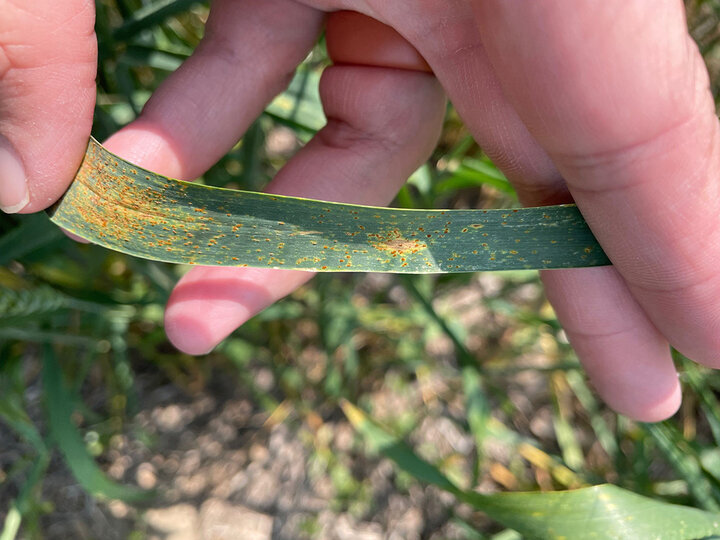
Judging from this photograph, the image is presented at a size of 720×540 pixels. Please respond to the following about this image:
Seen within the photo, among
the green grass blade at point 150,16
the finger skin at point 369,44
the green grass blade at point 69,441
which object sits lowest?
the green grass blade at point 69,441

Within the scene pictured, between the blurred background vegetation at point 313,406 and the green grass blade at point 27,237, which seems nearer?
the green grass blade at point 27,237

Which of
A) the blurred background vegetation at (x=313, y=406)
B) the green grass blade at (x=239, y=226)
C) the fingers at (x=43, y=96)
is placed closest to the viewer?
the fingers at (x=43, y=96)

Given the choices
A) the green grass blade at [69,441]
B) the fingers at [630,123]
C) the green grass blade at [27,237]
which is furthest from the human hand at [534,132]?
the green grass blade at [69,441]

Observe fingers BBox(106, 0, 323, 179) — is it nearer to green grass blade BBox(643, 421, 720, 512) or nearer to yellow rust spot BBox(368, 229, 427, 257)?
yellow rust spot BBox(368, 229, 427, 257)

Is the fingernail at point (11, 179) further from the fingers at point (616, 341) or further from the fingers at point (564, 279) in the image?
the fingers at point (616, 341)

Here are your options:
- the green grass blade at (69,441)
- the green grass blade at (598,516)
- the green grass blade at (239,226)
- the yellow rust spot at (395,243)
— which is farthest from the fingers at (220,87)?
the green grass blade at (598,516)

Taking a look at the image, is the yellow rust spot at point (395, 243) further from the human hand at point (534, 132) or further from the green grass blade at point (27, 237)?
the green grass blade at point (27, 237)

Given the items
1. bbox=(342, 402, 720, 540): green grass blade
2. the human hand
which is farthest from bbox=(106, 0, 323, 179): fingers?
bbox=(342, 402, 720, 540): green grass blade

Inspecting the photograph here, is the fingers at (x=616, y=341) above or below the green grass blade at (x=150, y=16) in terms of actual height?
below

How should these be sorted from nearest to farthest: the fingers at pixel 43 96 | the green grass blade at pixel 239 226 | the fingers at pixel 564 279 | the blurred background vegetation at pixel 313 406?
the fingers at pixel 43 96
the green grass blade at pixel 239 226
the fingers at pixel 564 279
the blurred background vegetation at pixel 313 406
